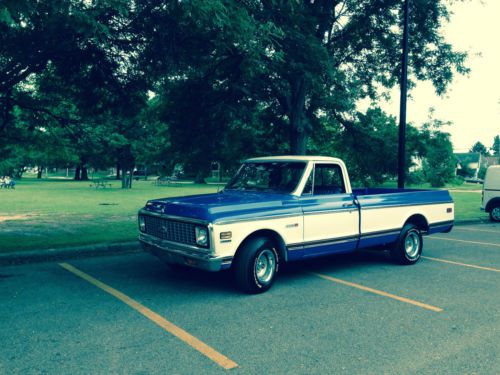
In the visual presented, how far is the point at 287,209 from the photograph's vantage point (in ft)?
20.5

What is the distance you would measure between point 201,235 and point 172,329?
1.30 m

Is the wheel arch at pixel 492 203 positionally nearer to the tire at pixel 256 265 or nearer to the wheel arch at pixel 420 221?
the wheel arch at pixel 420 221

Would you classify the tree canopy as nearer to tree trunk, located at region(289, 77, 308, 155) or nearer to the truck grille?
tree trunk, located at region(289, 77, 308, 155)

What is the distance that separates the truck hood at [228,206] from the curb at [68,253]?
8.04 ft

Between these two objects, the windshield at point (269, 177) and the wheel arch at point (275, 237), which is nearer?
the wheel arch at point (275, 237)

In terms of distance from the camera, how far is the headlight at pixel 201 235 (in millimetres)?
5523

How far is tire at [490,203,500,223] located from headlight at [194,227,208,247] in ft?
44.9

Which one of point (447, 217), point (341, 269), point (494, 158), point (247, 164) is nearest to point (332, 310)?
point (341, 269)

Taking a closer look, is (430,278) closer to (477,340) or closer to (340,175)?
(340,175)

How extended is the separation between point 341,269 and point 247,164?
96.6 inches

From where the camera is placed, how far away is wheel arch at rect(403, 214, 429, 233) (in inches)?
327

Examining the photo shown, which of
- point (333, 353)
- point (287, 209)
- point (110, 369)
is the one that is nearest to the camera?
point (110, 369)

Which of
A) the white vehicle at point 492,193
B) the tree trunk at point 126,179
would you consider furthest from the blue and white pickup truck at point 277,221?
the tree trunk at point 126,179

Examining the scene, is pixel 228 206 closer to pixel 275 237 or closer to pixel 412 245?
pixel 275 237
